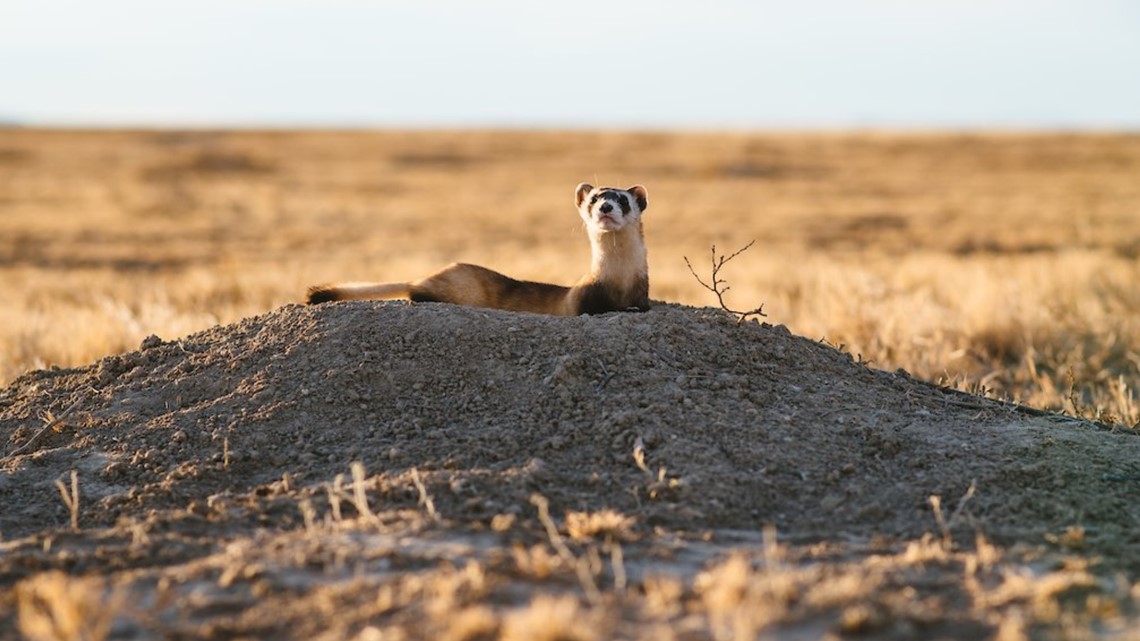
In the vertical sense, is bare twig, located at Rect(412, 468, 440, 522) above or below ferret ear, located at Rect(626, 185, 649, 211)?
below

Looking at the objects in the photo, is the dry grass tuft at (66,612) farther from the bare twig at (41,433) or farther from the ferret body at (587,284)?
the ferret body at (587,284)

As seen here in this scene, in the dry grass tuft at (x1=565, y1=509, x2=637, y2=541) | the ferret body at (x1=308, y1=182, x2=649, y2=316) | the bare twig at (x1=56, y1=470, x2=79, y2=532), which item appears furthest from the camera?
the ferret body at (x1=308, y1=182, x2=649, y2=316)

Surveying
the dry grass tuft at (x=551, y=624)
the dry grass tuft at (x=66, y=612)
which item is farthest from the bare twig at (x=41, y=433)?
the dry grass tuft at (x=551, y=624)

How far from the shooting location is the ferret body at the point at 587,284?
6836 millimetres

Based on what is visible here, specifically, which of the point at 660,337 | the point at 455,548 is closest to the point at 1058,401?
the point at 660,337

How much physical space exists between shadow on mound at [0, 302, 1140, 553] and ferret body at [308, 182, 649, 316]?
372 mm

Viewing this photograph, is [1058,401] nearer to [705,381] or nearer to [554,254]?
[705,381]

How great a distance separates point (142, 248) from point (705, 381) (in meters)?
18.7

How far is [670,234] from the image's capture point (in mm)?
25875

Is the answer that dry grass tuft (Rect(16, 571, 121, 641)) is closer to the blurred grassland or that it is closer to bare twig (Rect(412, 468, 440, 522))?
bare twig (Rect(412, 468, 440, 522))

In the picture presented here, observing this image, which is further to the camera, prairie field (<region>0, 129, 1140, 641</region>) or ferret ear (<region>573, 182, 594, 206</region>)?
ferret ear (<region>573, 182, 594, 206</region>)

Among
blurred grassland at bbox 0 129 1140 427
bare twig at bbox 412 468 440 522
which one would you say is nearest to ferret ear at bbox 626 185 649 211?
blurred grassland at bbox 0 129 1140 427

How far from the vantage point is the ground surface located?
11.8ft

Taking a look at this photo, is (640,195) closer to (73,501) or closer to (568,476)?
(568,476)
